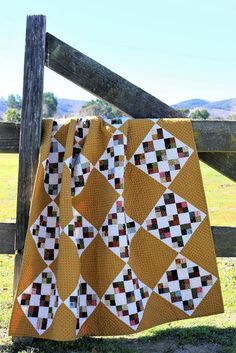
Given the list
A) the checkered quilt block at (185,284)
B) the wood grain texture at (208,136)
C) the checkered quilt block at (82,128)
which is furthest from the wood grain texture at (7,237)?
the checkered quilt block at (185,284)

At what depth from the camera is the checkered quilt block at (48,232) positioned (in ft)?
11.7

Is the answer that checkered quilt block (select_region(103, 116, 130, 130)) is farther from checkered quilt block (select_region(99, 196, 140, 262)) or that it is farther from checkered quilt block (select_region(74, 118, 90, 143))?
checkered quilt block (select_region(99, 196, 140, 262))

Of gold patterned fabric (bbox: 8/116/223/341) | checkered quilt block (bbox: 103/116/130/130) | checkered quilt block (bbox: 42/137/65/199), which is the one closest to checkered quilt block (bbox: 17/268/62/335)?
gold patterned fabric (bbox: 8/116/223/341)

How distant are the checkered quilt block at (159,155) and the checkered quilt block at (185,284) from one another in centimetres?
57

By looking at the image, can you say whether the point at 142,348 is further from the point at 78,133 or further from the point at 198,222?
the point at 78,133

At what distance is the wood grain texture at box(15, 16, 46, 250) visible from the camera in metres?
3.63

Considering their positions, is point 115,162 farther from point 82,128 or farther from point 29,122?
point 29,122

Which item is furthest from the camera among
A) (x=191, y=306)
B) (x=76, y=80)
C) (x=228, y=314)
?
(x=228, y=314)

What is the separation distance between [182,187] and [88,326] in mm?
1074

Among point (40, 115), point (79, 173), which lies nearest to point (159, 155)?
point (79, 173)

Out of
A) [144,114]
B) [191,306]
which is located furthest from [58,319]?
[144,114]

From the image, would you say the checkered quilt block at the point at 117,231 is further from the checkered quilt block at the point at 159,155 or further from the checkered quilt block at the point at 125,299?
the checkered quilt block at the point at 159,155

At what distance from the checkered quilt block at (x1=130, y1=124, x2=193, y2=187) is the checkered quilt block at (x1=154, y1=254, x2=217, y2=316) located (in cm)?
57

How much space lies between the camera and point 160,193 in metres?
3.61
